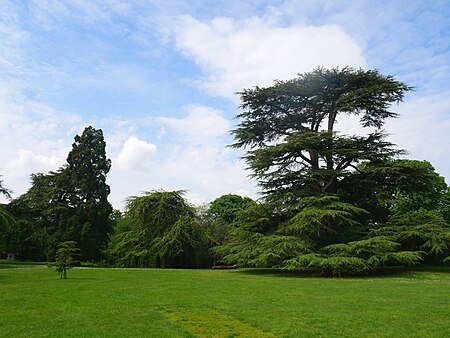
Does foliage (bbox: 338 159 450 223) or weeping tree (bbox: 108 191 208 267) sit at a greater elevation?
foliage (bbox: 338 159 450 223)

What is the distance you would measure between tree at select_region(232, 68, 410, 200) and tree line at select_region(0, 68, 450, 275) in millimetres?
73

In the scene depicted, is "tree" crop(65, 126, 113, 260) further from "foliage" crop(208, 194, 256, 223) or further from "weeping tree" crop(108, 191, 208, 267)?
"foliage" crop(208, 194, 256, 223)

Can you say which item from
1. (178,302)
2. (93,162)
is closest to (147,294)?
(178,302)

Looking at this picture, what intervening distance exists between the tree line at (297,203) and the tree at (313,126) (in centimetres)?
7

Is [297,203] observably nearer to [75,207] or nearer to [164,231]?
[164,231]

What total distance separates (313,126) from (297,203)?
691 centimetres

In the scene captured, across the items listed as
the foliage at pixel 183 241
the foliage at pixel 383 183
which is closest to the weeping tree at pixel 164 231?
the foliage at pixel 183 241

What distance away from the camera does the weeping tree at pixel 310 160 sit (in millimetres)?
24891

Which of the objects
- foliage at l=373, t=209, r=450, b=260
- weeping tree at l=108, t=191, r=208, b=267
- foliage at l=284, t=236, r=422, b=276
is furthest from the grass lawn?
weeping tree at l=108, t=191, r=208, b=267

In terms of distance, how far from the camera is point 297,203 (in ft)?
89.0

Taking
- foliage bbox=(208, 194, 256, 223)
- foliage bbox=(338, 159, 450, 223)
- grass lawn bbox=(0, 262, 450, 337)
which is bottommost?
grass lawn bbox=(0, 262, 450, 337)

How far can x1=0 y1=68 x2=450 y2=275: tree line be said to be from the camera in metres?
24.7

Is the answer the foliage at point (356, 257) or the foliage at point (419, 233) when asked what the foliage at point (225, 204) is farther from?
the foliage at point (356, 257)

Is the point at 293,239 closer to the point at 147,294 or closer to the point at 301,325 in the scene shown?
the point at 147,294
